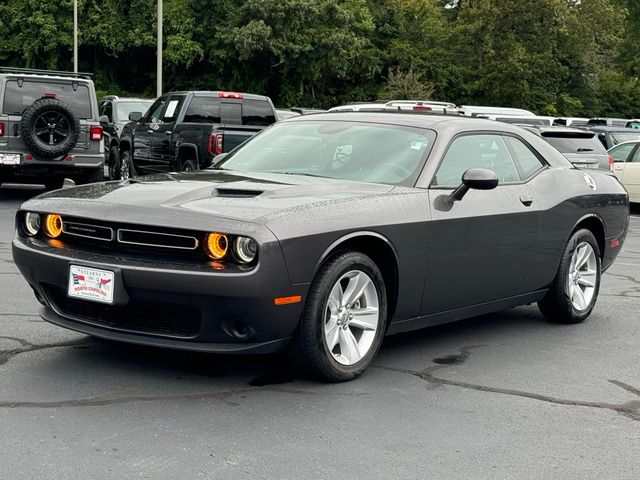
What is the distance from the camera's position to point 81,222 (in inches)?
209

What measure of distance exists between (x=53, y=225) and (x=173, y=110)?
1110 cm

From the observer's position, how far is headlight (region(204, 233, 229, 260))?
4.93 m

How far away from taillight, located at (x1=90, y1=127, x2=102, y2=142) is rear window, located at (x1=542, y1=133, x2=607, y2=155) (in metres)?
6.96

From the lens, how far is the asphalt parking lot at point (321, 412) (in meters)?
4.09

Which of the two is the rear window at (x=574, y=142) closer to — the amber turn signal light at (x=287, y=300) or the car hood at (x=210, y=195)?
the car hood at (x=210, y=195)

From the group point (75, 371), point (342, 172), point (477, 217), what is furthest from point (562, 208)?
point (75, 371)

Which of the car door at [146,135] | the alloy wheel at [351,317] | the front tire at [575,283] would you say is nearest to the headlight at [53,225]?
the alloy wheel at [351,317]

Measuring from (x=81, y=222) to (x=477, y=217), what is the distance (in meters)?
2.40

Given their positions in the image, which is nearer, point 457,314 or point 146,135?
point 457,314

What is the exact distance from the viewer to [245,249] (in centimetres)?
493

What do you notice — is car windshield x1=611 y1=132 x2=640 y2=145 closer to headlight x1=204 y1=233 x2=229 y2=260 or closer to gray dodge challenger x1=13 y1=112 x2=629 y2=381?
gray dodge challenger x1=13 y1=112 x2=629 y2=381

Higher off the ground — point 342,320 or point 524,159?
point 524,159

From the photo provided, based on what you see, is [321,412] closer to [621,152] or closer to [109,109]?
[621,152]

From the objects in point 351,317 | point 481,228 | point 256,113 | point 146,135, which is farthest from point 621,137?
point 351,317
